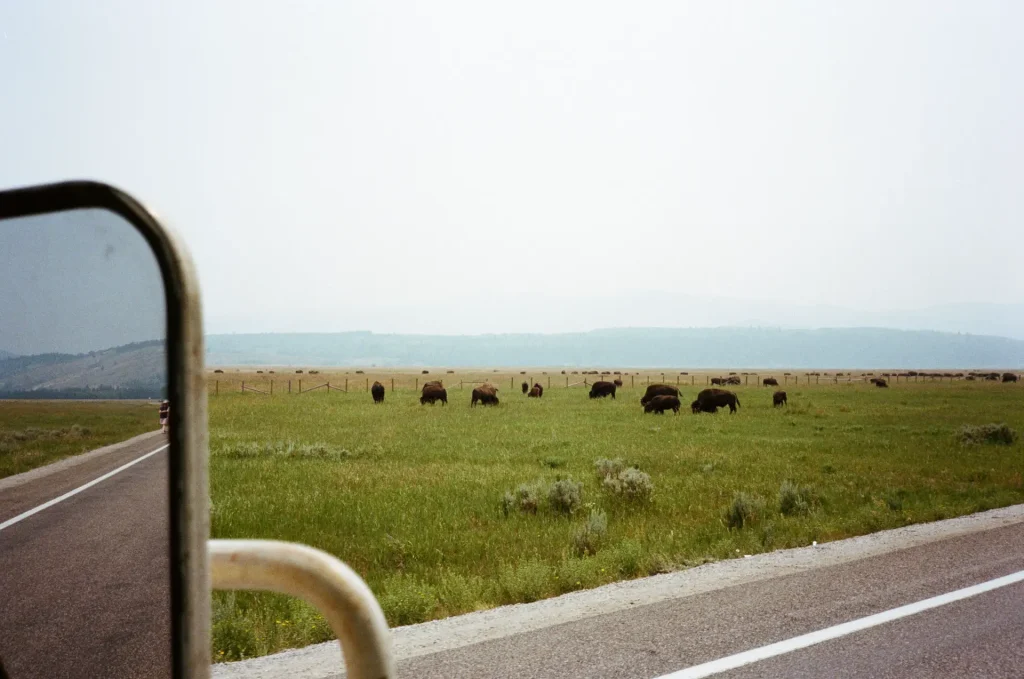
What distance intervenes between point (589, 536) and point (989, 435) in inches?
825

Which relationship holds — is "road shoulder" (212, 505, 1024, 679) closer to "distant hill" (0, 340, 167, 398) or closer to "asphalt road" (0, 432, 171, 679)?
"asphalt road" (0, 432, 171, 679)

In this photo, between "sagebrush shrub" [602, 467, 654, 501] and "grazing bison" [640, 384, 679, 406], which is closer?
"sagebrush shrub" [602, 467, 654, 501]

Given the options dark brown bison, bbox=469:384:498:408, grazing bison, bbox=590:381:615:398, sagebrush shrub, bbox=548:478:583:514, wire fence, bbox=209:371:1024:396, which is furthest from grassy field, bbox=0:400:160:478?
grazing bison, bbox=590:381:615:398

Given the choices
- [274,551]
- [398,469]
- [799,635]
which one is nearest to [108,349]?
[274,551]

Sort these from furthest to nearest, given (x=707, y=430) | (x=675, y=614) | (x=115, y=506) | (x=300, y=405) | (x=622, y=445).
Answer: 1. (x=300, y=405)
2. (x=707, y=430)
3. (x=622, y=445)
4. (x=675, y=614)
5. (x=115, y=506)

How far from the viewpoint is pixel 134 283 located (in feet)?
3.43

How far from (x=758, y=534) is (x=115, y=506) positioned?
35.8 feet

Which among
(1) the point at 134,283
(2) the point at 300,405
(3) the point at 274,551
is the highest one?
(1) the point at 134,283

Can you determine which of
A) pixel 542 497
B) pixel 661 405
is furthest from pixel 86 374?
pixel 661 405

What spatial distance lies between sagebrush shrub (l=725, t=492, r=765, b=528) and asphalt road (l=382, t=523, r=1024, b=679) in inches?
151

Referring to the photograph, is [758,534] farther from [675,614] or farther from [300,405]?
[300,405]

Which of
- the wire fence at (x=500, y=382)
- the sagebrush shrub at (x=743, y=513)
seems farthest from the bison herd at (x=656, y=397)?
the sagebrush shrub at (x=743, y=513)

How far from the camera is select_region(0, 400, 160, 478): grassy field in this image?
120 centimetres

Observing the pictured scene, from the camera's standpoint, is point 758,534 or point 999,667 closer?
point 999,667
